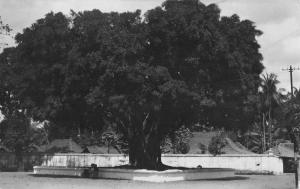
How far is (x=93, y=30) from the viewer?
33.0 meters

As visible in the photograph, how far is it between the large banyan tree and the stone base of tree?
94.8 inches

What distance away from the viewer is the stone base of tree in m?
33.9

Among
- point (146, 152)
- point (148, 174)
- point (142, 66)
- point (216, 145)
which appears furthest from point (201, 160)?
point (142, 66)

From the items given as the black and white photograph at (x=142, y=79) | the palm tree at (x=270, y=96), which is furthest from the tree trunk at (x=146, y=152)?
the palm tree at (x=270, y=96)

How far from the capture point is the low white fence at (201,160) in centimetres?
4694

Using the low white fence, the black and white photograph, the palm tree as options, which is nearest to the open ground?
the black and white photograph

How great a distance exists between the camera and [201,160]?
49.9 metres

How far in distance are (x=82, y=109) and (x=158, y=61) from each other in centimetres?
692

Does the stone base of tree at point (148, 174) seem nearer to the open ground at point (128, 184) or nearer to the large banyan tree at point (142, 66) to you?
the open ground at point (128, 184)

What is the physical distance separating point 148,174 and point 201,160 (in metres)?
16.8

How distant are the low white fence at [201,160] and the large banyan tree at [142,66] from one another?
12.8 meters

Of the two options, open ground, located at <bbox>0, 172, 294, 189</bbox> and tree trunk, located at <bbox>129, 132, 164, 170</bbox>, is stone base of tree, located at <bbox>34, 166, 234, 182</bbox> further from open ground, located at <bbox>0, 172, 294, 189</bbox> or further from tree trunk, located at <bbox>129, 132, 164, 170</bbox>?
tree trunk, located at <bbox>129, 132, 164, 170</bbox>

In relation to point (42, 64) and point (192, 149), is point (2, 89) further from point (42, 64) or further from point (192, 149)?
point (192, 149)

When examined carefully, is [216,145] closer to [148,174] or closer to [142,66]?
[148,174]
